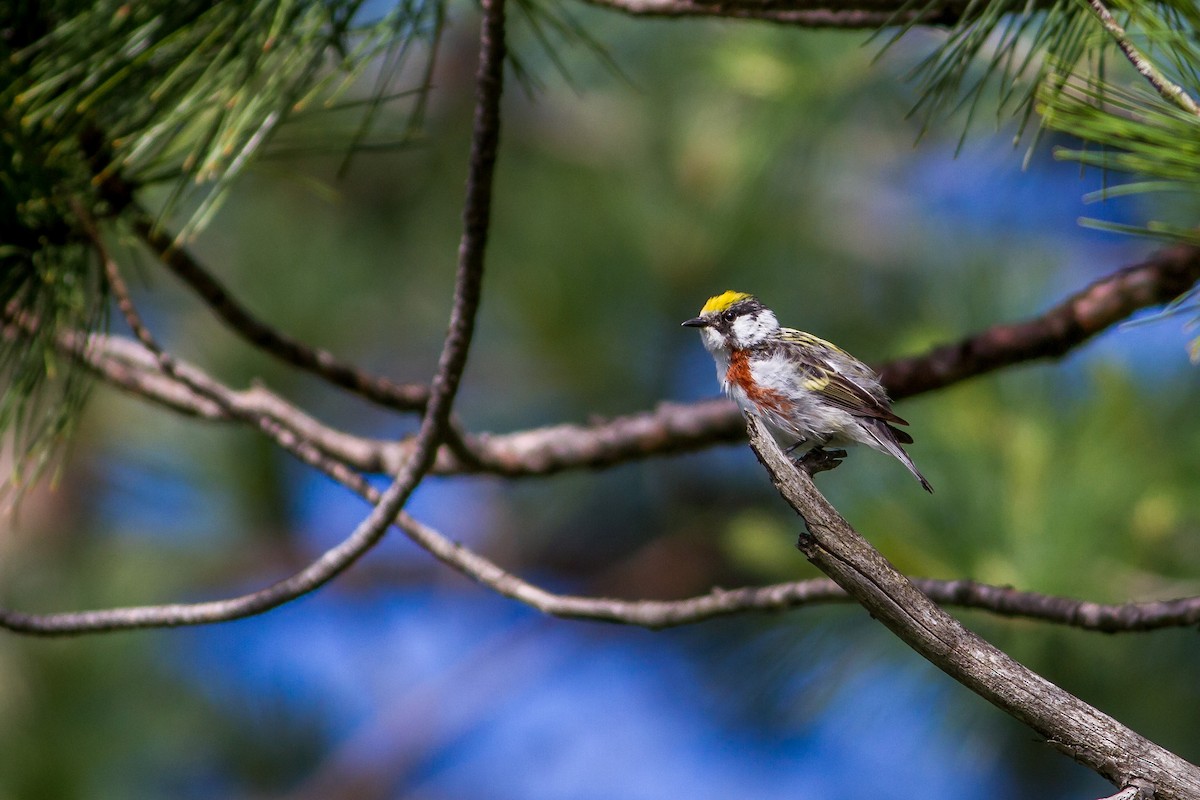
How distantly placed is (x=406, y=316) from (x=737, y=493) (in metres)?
1.92

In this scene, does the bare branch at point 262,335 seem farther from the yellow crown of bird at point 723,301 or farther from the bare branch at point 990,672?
the bare branch at point 990,672

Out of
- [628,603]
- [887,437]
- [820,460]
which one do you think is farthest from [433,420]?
[887,437]

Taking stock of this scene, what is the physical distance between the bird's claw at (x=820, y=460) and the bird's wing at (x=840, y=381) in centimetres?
9

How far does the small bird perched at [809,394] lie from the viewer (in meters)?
1.91

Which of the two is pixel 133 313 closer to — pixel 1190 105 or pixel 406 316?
pixel 1190 105

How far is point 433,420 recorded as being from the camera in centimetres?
185

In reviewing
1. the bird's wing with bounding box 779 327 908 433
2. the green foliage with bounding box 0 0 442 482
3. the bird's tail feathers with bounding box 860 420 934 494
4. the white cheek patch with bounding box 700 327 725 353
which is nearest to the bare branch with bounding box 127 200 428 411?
the green foliage with bounding box 0 0 442 482

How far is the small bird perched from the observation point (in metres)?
1.91

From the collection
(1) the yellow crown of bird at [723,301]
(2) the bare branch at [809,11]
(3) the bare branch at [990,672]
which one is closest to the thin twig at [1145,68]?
(2) the bare branch at [809,11]

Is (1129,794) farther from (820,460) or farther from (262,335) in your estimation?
(262,335)

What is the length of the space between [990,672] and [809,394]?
739 millimetres

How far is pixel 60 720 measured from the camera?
4535 millimetres

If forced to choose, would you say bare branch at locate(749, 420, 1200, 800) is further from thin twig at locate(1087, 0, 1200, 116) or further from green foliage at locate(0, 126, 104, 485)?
green foliage at locate(0, 126, 104, 485)

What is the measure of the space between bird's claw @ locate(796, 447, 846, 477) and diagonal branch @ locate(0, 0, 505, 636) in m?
0.54
